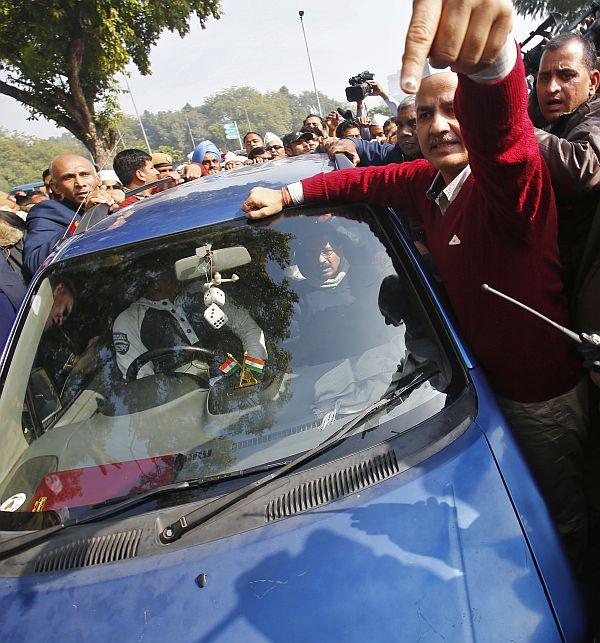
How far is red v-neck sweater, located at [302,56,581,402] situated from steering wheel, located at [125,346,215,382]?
0.90 m

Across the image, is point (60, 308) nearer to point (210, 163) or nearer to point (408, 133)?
point (408, 133)

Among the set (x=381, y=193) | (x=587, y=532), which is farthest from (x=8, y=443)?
(x=587, y=532)

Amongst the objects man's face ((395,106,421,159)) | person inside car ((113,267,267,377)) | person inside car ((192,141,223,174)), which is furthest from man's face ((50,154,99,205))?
man's face ((395,106,421,159))

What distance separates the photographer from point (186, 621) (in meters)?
1.12

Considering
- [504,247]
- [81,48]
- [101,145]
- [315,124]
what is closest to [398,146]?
[504,247]

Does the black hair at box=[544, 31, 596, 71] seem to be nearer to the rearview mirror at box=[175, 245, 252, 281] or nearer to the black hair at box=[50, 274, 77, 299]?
the rearview mirror at box=[175, 245, 252, 281]

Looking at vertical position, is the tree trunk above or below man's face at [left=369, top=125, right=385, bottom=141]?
below

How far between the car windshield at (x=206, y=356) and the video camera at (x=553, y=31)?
8.44 feet

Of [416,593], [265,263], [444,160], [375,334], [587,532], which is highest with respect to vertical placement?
[444,160]

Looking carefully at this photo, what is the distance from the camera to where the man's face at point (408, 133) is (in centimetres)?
318

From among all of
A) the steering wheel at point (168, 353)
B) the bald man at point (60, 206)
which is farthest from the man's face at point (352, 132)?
the steering wheel at point (168, 353)

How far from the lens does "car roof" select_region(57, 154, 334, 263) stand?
2020 mm

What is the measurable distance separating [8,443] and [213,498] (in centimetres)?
85

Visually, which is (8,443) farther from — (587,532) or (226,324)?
(587,532)
